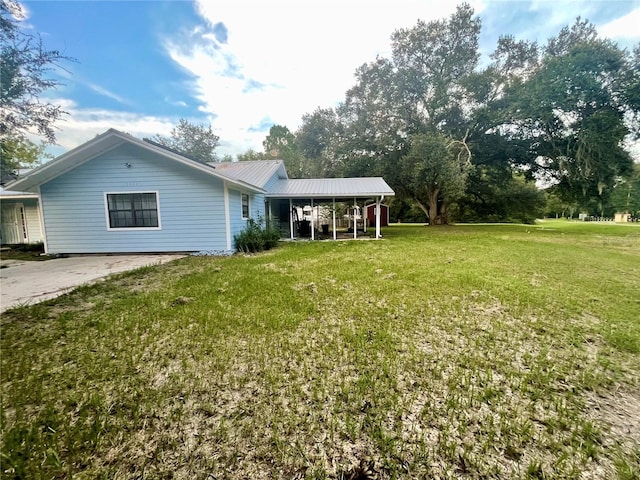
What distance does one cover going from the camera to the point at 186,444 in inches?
68.0

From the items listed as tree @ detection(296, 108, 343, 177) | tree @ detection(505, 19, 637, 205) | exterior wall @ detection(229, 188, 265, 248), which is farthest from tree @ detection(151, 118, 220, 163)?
tree @ detection(505, 19, 637, 205)

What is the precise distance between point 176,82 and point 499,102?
18.4 metres

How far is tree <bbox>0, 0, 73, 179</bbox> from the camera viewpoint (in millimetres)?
8156

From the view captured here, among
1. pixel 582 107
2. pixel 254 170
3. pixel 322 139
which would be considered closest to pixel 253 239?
pixel 254 170

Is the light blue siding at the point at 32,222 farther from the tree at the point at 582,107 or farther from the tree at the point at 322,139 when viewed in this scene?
the tree at the point at 582,107

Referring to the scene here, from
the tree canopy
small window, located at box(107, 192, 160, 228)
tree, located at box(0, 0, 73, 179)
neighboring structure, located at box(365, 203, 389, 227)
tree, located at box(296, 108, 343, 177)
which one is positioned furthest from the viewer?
neighboring structure, located at box(365, 203, 389, 227)

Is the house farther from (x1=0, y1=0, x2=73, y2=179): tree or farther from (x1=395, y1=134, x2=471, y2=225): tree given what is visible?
(x1=395, y1=134, x2=471, y2=225): tree

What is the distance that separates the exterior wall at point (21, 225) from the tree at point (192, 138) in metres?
28.0

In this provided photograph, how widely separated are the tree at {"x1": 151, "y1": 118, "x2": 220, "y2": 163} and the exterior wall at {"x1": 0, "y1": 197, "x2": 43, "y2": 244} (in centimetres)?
2802

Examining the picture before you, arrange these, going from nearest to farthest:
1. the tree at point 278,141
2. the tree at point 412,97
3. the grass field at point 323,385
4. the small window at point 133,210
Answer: the grass field at point 323,385 < the small window at point 133,210 < the tree at point 412,97 < the tree at point 278,141

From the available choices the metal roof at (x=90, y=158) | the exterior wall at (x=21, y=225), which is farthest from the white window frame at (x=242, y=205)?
the exterior wall at (x=21, y=225)

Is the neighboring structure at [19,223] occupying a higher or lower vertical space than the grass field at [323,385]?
higher

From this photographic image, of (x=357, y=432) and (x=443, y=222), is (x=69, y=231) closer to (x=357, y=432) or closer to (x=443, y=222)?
(x=357, y=432)

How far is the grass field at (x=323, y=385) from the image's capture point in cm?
162
